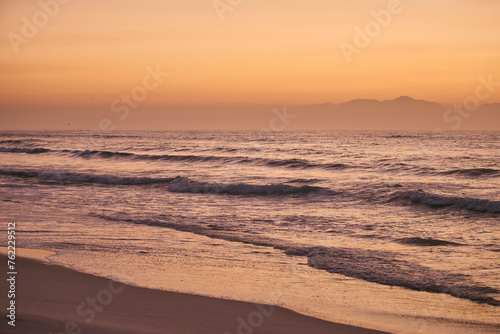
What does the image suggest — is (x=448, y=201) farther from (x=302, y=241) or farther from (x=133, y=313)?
(x=133, y=313)

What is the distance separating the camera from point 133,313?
18.0 feet

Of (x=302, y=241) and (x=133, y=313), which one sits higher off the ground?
(x=133, y=313)

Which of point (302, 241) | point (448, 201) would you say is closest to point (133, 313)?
point (302, 241)

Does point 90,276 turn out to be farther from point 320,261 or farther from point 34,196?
point 34,196

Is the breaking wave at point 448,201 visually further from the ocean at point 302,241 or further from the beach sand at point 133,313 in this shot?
the beach sand at point 133,313

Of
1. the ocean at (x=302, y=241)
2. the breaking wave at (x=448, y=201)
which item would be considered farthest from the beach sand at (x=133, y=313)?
the breaking wave at (x=448, y=201)

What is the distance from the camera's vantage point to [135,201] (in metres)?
17.7

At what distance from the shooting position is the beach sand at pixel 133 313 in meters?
4.95

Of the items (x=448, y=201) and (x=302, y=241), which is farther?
(x=448, y=201)

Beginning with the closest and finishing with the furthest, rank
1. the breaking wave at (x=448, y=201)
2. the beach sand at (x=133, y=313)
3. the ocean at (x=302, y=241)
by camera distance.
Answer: the beach sand at (x=133, y=313) < the ocean at (x=302, y=241) < the breaking wave at (x=448, y=201)

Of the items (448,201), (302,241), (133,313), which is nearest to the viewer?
(133,313)

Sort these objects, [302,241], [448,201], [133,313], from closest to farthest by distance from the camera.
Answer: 1. [133,313]
2. [302,241]
3. [448,201]

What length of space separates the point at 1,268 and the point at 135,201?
10.4 m

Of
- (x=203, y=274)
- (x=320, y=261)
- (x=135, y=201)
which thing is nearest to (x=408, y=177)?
(x=135, y=201)
